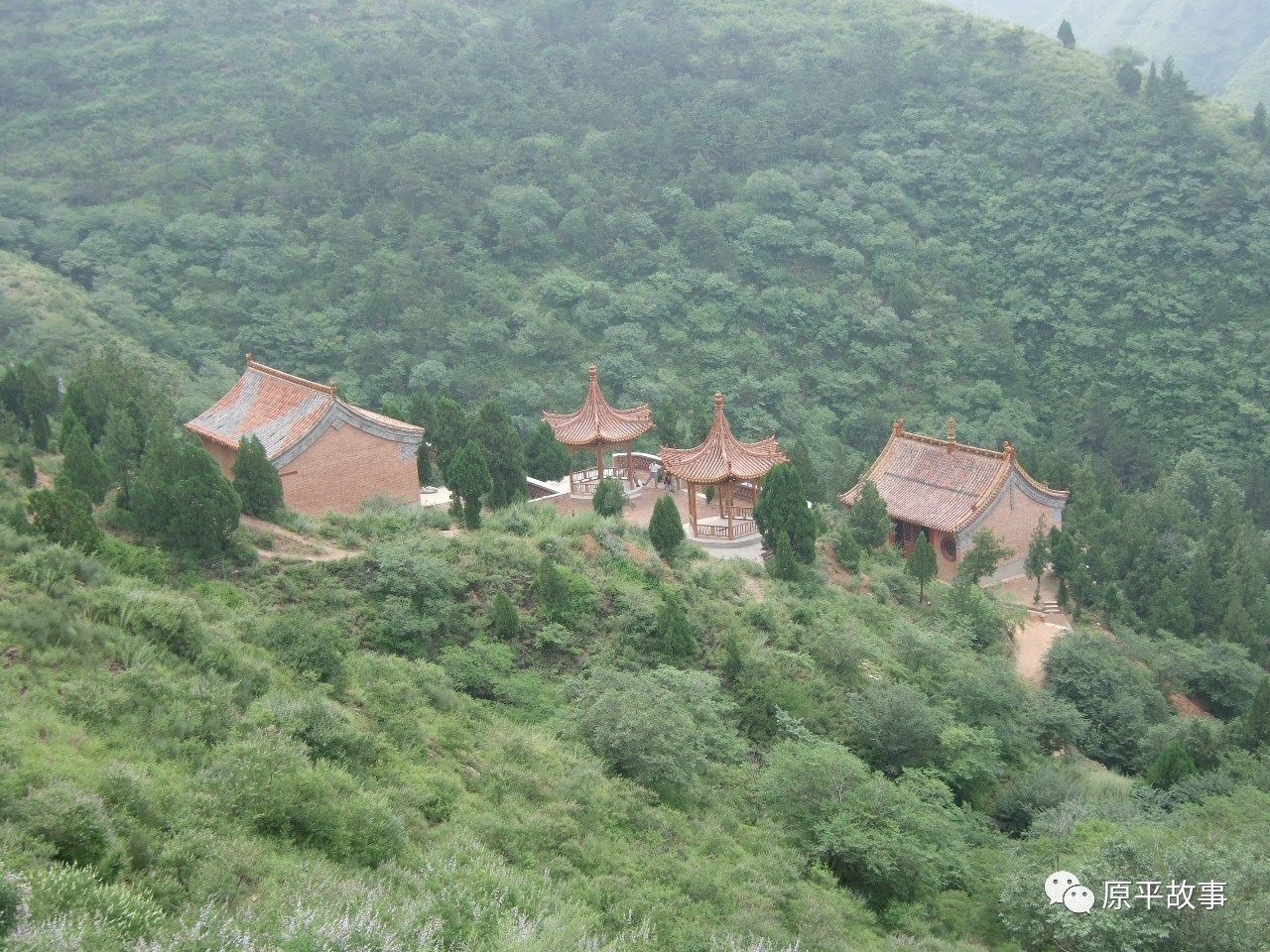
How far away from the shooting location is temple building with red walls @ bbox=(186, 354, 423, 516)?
70.4 ft

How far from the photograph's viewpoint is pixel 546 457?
90.7ft

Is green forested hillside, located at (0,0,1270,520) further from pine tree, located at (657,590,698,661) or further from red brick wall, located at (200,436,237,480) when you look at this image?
pine tree, located at (657,590,698,661)

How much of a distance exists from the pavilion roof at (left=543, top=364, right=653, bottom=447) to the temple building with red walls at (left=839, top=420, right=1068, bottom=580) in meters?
5.69

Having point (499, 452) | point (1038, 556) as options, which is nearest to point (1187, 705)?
point (1038, 556)

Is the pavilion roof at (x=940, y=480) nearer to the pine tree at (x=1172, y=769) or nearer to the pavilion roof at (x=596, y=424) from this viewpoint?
the pavilion roof at (x=596, y=424)

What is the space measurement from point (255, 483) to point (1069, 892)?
1317cm

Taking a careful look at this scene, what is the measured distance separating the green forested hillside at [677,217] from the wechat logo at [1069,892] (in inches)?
1132

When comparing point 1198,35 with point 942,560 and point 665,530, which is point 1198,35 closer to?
point 942,560

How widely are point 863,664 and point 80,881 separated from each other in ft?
44.2

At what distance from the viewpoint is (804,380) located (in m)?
47.3

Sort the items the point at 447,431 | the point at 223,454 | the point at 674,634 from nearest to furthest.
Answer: the point at 674,634 < the point at 223,454 < the point at 447,431

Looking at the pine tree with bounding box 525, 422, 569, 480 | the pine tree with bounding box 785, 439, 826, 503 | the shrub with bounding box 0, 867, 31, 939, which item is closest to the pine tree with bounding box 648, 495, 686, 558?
the pine tree with bounding box 525, 422, 569, 480

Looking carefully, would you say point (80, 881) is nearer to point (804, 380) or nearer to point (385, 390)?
point (385, 390)

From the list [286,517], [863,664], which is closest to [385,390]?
[286,517]
